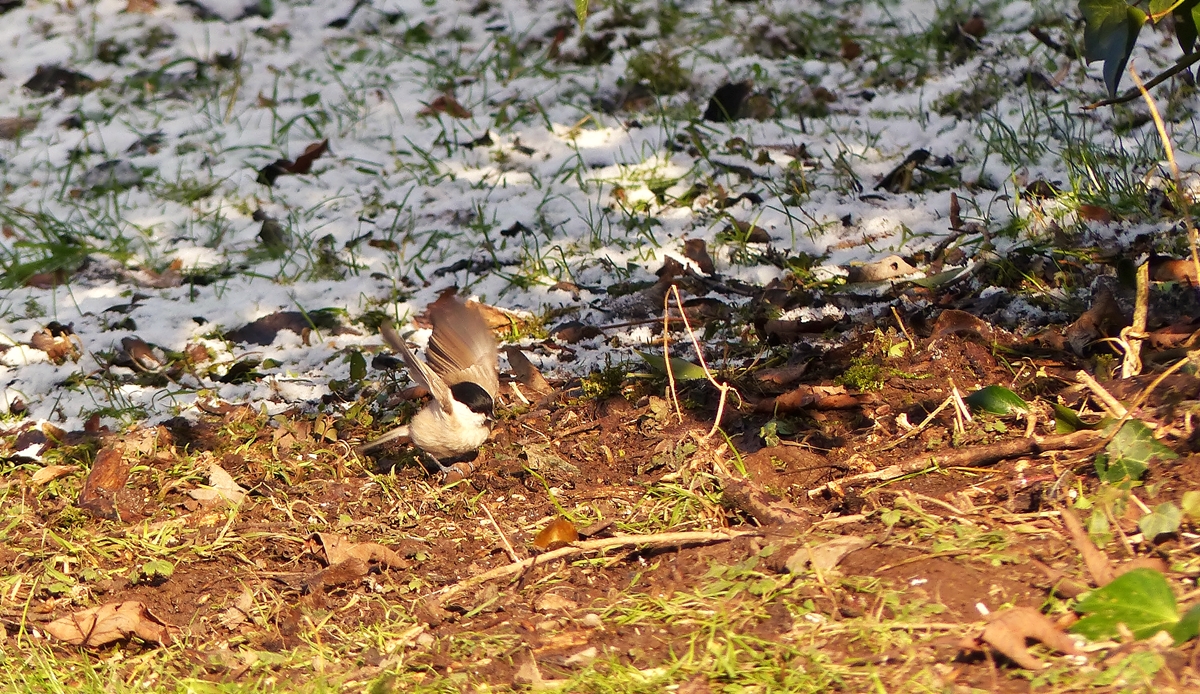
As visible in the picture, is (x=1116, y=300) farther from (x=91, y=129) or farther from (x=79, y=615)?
(x=91, y=129)

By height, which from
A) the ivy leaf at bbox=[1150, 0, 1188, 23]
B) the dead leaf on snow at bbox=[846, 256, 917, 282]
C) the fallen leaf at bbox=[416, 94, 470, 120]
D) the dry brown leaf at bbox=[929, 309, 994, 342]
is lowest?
the fallen leaf at bbox=[416, 94, 470, 120]

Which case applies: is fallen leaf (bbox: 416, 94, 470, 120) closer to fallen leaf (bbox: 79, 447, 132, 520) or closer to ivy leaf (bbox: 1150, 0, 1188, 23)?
fallen leaf (bbox: 79, 447, 132, 520)

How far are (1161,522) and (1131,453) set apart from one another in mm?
267

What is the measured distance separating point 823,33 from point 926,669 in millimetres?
4810

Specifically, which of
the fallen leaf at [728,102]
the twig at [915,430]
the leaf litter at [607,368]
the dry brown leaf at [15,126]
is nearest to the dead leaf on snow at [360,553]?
the leaf litter at [607,368]

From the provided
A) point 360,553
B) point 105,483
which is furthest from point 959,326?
point 105,483

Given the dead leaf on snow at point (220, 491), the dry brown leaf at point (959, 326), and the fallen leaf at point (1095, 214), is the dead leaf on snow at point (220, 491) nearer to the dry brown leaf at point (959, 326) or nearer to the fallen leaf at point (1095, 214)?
the dry brown leaf at point (959, 326)

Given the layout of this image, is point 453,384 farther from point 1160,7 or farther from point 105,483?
point 1160,7

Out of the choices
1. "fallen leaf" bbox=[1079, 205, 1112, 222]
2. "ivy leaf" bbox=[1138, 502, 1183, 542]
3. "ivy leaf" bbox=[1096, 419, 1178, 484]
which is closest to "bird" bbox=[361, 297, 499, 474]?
"ivy leaf" bbox=[1096, 419, 1178, 484]

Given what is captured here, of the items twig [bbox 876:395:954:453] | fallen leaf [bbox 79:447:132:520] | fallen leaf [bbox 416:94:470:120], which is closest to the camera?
twig [bbox 876:395:954:453]

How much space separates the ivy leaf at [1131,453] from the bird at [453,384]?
1640 mm

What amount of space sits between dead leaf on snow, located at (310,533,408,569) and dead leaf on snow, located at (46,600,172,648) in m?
0.42

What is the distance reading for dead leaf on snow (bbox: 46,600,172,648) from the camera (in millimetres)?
2570

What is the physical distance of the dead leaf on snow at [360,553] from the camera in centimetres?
280
